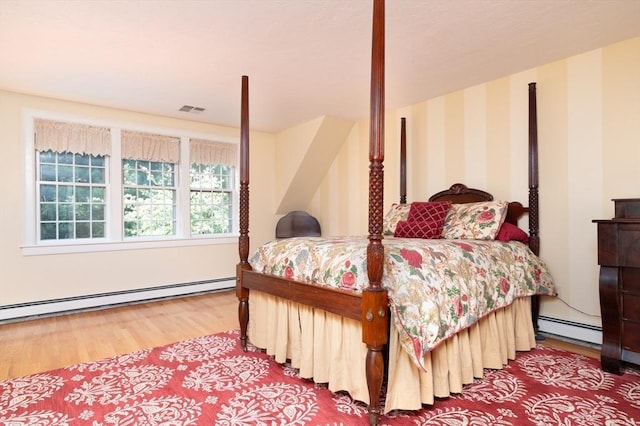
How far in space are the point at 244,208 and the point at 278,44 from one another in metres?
1.30

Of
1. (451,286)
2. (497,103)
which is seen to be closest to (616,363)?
(451,286)

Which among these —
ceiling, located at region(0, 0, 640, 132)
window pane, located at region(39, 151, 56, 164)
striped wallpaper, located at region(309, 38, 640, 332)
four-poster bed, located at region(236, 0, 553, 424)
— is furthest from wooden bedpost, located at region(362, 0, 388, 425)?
window pane, located at region(39, 151, 56, 164)

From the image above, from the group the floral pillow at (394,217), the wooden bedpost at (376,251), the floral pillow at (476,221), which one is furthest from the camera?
the floral pillow at (394,217)

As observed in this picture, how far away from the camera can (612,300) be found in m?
2.27

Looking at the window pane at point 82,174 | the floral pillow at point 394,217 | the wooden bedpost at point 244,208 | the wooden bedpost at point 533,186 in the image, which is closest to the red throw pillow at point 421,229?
the floral pillow at point 394,217

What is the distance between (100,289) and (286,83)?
10.7 ft

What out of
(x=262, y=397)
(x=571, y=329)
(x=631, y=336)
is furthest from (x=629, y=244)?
(x=262, y=397)

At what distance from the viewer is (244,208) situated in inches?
107

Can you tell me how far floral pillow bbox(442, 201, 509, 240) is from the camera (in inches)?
114

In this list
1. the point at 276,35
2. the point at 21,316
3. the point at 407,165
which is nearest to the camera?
the point at 276,35

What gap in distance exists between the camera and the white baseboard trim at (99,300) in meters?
3.66

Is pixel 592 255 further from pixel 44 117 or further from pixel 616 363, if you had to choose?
pixel 44 117

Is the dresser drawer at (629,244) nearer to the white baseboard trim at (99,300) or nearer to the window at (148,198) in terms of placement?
the white baseboard trim at (99,300)

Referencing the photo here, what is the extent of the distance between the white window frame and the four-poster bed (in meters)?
2.35
